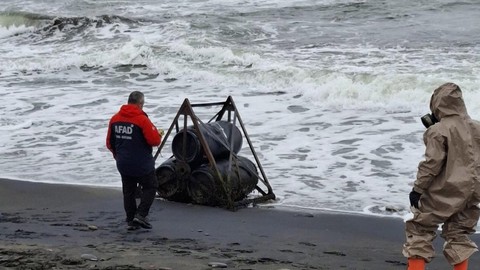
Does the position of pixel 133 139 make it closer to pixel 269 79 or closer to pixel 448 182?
pixel 448 182

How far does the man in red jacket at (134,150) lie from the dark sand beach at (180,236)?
0.82 feet

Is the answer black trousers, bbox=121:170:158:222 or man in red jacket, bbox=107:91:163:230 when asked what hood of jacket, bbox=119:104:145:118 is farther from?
black trousers, bbox=121:170:158:222

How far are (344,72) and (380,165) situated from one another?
711cm

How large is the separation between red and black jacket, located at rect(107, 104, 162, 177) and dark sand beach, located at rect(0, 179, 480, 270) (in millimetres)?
603

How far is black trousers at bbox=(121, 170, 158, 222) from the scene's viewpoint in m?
7.52

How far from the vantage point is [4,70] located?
20.6 metres

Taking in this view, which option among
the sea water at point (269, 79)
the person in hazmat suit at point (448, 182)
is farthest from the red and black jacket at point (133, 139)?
the person in hazmat suit at point (448, 182)

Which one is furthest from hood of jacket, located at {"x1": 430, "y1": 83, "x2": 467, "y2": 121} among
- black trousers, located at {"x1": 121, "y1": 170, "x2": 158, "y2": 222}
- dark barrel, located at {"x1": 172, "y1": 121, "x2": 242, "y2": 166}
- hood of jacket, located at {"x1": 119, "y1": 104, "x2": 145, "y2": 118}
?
dark barrel, located at {"x1": 172, "y1": 121, "x2": 242, "y2": 166}

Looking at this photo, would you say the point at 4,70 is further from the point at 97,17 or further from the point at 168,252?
the point at 168,252

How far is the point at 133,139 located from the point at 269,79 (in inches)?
407

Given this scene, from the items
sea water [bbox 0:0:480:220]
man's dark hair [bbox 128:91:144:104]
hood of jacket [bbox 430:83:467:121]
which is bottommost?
sea water [bbox 0:0:480:220]

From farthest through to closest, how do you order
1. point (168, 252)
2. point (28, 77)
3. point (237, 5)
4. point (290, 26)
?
point (237, 5) → point (290, 26) → point (28, 77) → point (168, 252)

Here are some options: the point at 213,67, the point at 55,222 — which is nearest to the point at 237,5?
the point at 213,67

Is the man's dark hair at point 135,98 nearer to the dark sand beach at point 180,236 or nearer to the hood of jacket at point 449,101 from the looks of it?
the dark sand beach at point 180,236
